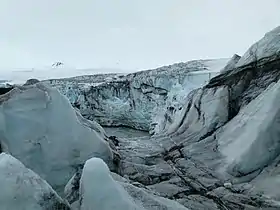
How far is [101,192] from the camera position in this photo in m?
2.22

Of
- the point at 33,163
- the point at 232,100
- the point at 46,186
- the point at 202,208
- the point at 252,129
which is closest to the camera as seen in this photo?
the point at 46,186

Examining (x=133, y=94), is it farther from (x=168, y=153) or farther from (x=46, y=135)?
(x=46, y=135)

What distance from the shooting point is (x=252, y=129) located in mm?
3992

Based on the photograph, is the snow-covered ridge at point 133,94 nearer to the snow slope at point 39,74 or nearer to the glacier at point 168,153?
the glacier at point 168,153

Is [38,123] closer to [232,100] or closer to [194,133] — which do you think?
[194,133]

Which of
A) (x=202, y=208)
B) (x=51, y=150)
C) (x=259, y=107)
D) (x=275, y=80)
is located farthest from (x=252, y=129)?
(x=51, y=150)

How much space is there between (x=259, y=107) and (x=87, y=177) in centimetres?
257

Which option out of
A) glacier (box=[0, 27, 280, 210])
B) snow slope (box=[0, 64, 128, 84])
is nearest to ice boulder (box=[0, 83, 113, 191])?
glacier (box=[0, 27, 280, 210])

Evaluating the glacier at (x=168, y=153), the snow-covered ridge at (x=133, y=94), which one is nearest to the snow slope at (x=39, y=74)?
the snow-covered ridge at (x=133, y=94)

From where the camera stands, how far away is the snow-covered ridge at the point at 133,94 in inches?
560

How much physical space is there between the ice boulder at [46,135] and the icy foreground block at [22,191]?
1415 mm

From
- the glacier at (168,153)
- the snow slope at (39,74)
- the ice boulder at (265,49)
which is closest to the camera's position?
the glacier at (168,153)

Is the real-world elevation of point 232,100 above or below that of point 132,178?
above

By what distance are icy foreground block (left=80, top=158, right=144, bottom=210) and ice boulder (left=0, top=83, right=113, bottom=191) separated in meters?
1.49
